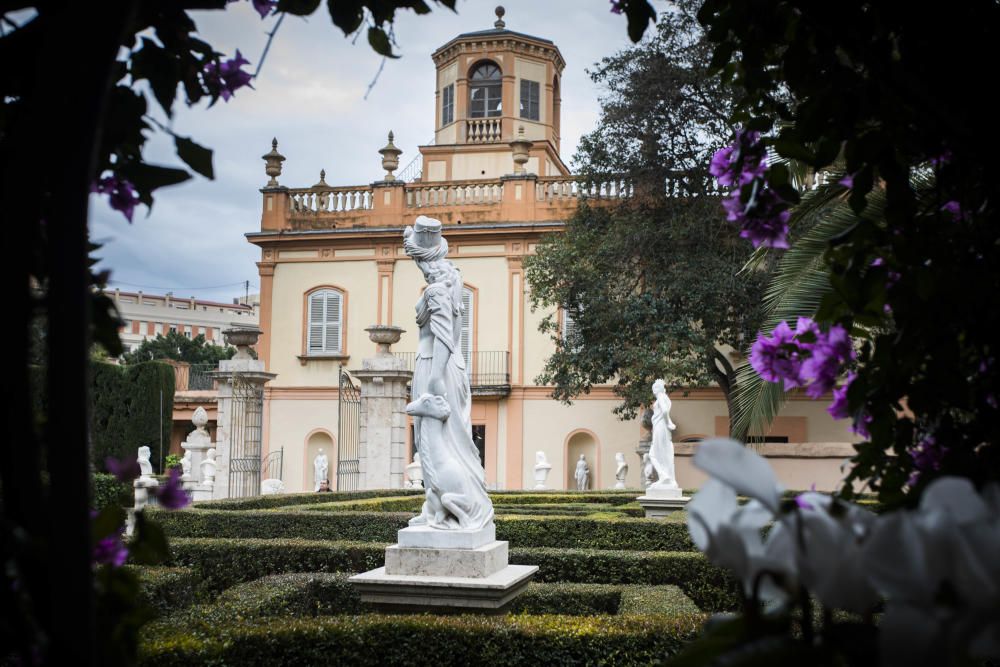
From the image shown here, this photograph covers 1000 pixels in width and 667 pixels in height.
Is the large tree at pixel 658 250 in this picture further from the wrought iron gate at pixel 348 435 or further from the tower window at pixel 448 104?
the tower window at pixel 448 104

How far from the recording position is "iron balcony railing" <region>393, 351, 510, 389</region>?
1006 inches

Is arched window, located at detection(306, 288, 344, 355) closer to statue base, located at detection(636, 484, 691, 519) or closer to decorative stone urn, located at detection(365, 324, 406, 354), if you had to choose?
decorative stone urn, located at detection(365, 324, 406, 354)

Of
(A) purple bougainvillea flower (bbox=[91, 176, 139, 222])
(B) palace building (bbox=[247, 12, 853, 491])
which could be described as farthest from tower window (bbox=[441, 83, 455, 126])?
(A) purple bougainvillea flower (bbox=[91, 176, 139, 222])

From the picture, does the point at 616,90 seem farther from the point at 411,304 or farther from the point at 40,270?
the point at 40,270

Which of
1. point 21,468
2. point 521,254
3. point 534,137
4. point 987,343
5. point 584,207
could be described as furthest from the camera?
point 534,137

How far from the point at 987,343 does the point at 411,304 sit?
25.2m

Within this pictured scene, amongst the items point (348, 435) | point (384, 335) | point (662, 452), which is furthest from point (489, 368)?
point (662, 452)

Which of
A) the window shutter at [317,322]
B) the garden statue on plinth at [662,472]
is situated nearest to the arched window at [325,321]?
the window shutter at [317,322]

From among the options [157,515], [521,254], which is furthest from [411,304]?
[157,515]

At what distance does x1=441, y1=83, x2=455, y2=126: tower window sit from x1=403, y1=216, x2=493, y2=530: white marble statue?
954 inches

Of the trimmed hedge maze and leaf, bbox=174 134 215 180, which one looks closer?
leaf, bbox=174 134 215 180

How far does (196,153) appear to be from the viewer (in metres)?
1.91

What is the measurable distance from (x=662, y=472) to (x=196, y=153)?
42.7 feet

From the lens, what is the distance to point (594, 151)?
70.9 ft
